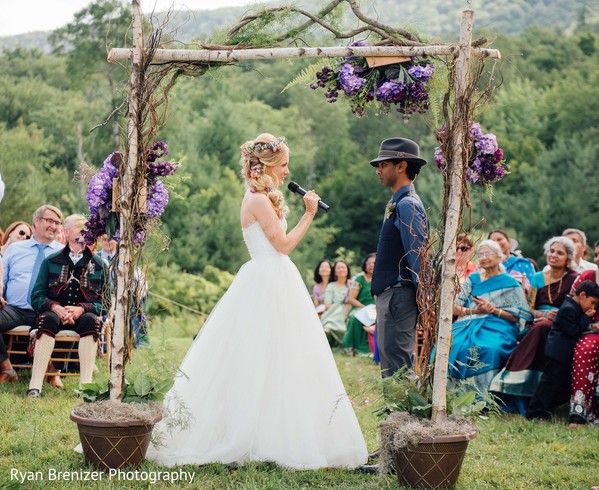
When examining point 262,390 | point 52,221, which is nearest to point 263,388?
point 262,390

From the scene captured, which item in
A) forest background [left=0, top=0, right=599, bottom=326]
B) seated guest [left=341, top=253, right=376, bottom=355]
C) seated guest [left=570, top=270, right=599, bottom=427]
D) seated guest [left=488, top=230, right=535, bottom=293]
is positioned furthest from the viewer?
forest background [left=0, top=0, right=599, bottom=326]

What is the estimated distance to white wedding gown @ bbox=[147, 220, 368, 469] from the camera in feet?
15.5

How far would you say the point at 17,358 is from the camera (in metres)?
7.98

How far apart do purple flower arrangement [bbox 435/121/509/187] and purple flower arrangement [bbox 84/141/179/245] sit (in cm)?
176

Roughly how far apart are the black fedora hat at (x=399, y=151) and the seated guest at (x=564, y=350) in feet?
8.77

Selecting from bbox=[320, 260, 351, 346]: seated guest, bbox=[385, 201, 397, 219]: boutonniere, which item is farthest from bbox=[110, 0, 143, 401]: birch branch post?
bbox=[320, 260, 351, 346]: seated guest

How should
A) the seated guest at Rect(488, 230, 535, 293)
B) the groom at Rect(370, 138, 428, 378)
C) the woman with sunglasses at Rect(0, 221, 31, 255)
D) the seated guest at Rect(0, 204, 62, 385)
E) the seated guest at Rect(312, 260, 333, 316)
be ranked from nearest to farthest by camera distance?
the groom at Rect(370, 138, 428, 378), the seated guest at Rect(0, 204, 62, 385), the seated guest at Rect(488, 230, 535, 293), the woman with sunglasses at Rect(0, 221, 31, 255), the seated guest at Rect(312, 260, 333, 316)

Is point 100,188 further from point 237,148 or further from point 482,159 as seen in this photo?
point 237,148

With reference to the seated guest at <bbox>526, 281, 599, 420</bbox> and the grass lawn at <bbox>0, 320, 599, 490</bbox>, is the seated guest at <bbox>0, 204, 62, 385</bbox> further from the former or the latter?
the seated guest at <bbox>526, 281, 599, 420</bbox>

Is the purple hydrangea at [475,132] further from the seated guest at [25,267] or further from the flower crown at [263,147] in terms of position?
the seated guest at [25,267]

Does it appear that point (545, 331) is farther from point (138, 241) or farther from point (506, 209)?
point (506, 209)

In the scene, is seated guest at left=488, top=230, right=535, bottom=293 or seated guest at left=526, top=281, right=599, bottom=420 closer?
seated guest at left=526, top=281, right=599, bottom=420

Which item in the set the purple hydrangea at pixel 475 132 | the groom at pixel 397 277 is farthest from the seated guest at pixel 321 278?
the purple hydrangea at pixel 475 132

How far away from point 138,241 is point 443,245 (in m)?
1.92
